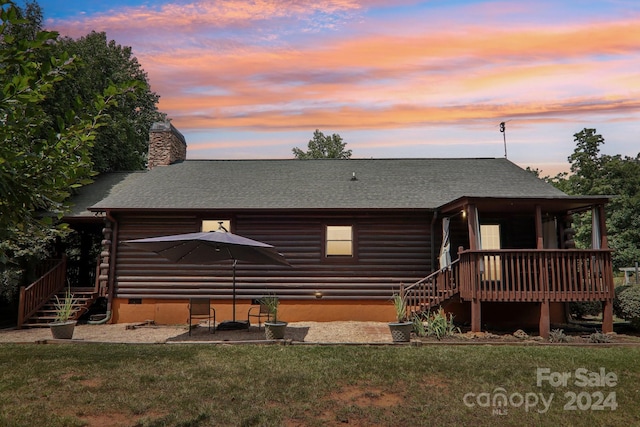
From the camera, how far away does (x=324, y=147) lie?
49.8m

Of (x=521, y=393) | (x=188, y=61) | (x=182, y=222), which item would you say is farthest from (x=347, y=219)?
(x=521, y=393)

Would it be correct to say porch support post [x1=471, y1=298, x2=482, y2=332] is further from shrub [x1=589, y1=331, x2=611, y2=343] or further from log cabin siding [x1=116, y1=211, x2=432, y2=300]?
log cabin siding [x1=116, y1=211, x2=432, y2=300]

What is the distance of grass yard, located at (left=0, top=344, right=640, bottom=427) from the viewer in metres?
5.42

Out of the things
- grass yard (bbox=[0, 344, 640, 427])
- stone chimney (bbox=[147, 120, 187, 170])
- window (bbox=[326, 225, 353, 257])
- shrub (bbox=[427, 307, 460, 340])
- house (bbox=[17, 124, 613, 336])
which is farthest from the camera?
stone chimney (bbox=[147, 120, 187, 170])

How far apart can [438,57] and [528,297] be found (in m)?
7.21

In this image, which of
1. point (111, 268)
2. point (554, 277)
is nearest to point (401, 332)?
point (554, 277)

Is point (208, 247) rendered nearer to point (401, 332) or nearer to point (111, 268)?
point (111, 268)

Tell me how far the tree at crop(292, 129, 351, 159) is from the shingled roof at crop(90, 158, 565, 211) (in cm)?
3066

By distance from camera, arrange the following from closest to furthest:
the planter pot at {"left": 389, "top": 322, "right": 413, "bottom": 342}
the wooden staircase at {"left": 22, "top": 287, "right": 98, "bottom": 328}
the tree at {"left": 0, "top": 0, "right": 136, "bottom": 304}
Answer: the tree at {"left": 0, "top": 0, "right": 136, "bottom": 304}, the planter pot at {"left": 389, "top": 322, "right": 413, "bottom": 342}, the wooden staircase at {"left": 22, "top": 287, "right": 98, "bottom": 328}

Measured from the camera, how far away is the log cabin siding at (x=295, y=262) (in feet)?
45.1

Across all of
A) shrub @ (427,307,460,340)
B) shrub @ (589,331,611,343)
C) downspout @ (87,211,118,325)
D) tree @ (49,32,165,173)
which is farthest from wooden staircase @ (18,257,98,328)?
shrub @ (589,331,611,343)

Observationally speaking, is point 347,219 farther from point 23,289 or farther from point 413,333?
point 23,289

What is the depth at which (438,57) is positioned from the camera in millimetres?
12875

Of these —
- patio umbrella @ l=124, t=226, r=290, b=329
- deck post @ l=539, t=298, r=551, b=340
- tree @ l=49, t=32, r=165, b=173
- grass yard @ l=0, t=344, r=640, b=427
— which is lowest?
grass yard @ l=0, t=344, r=640, b=427
